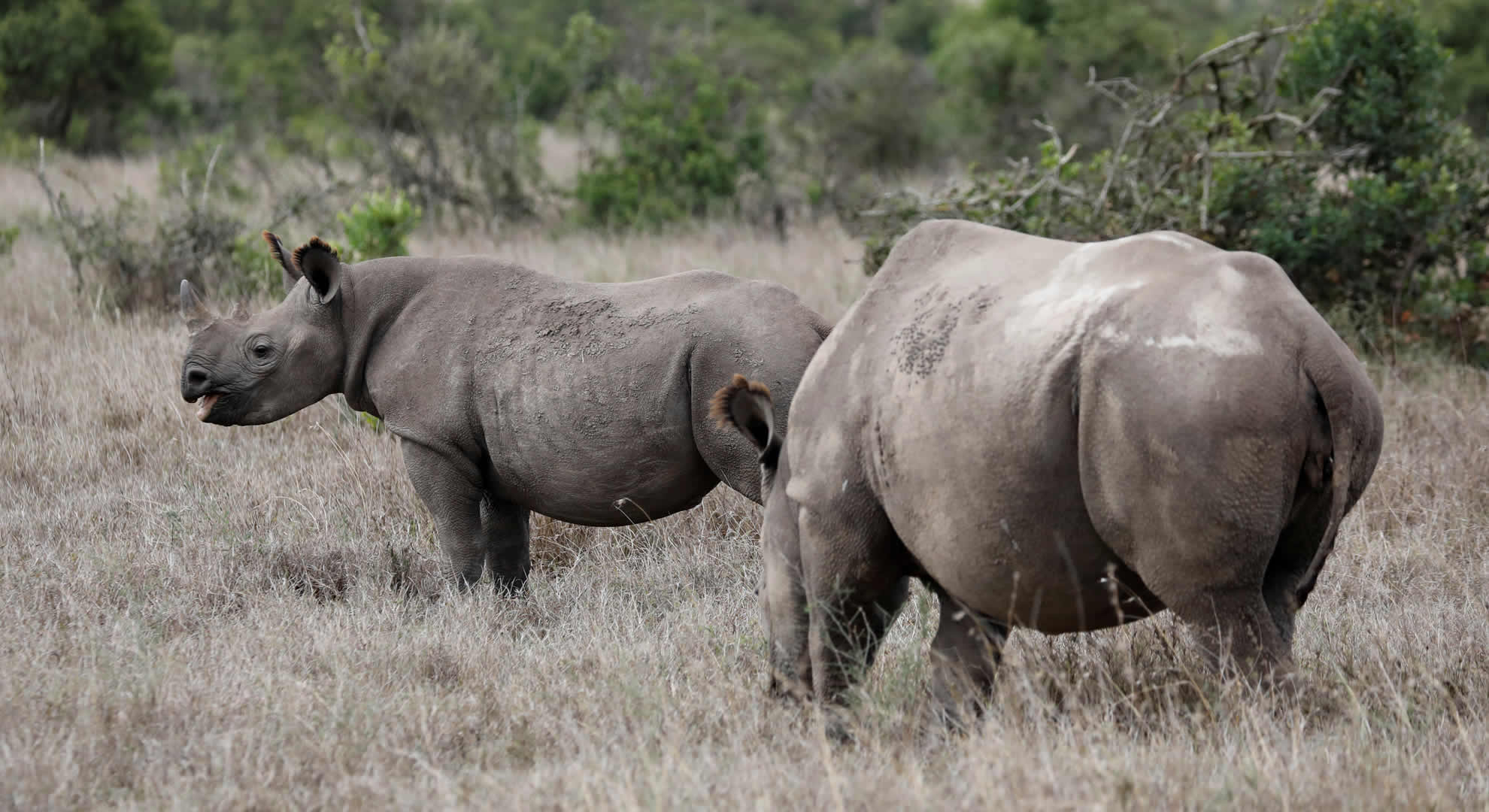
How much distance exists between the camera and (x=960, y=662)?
14.5ft

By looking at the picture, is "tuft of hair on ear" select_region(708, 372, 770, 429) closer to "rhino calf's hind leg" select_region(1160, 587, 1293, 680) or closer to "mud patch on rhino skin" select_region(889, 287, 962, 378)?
"mud patch on rhino skin" select_region(889, 287, 962, 378)

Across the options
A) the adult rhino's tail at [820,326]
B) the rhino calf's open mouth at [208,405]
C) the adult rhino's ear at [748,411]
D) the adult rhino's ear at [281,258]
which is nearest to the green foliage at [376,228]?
the adult rhino's ear at [281,258]

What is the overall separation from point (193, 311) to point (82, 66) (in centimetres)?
1953

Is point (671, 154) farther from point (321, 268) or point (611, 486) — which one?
point (611, 486)

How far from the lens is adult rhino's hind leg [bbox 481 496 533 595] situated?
254 inches

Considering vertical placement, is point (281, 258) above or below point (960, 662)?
above

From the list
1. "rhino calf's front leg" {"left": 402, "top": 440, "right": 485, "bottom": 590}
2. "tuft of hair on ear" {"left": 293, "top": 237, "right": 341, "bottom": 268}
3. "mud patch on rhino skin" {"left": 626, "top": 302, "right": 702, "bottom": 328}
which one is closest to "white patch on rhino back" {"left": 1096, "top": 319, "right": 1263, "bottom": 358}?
"mud patch on rhino skin" {"left": 626, "top": 302, "right": 702, "bottom": 328}

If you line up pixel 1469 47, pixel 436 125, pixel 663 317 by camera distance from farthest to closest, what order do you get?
pixel 1469 47
pixel 436 125
pixel 663 317

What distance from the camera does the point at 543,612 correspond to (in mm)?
6234

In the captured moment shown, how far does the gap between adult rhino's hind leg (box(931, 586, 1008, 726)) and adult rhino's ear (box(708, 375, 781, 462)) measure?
2.25 ft

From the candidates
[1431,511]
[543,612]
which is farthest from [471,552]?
[1431,511]

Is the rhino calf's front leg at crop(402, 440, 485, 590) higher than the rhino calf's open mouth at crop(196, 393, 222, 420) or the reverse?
the reverse

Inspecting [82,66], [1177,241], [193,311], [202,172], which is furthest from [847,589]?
[82,66]

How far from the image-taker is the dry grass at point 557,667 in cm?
374
